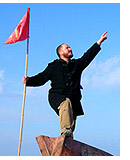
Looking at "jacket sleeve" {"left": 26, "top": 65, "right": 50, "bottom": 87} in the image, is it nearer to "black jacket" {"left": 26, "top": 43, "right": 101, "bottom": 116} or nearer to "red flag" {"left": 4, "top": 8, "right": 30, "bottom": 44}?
"black jacket" {"left": 26, "top": 43, "right": 101, "bottom": 116}

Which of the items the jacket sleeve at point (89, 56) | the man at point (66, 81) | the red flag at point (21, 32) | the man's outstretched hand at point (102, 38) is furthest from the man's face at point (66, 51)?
the red flag at point (21, 32)

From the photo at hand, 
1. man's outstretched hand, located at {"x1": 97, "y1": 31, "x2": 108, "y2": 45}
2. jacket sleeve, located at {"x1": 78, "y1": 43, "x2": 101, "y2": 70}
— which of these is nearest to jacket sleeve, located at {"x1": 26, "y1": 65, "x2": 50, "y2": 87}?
jacket sleeve, located at {"x1": 78, "y1": 43, "x2": 101, "y2": 70}

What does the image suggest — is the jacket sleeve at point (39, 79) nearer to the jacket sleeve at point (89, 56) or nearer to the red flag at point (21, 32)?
the jacket sleeve at point (89, 56)

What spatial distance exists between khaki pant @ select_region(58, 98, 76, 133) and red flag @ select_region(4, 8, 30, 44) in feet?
6.04

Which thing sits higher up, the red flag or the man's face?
the red flag

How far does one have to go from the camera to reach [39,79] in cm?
632

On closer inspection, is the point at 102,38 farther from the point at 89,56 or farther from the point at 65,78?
the point at 65,78

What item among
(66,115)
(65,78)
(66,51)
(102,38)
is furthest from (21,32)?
(66,115)

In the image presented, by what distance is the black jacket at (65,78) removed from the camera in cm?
600

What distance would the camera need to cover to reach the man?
576 centimetres
